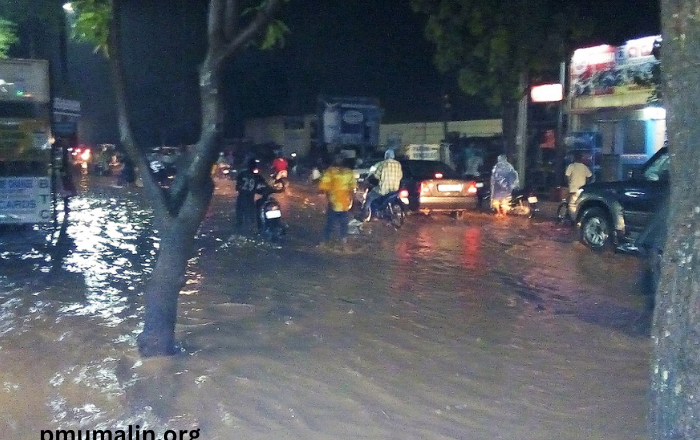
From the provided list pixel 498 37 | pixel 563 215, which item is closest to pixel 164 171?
pixel 498 37

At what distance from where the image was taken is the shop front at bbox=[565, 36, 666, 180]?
21172 millimetres

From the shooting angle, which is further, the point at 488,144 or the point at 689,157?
the point at 488,144

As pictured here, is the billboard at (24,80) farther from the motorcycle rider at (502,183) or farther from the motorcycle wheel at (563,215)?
the motorcycle wheel at (563,215)

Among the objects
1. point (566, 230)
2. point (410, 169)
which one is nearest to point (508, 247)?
point (566, 230)

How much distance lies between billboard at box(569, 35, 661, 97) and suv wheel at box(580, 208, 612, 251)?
702cm

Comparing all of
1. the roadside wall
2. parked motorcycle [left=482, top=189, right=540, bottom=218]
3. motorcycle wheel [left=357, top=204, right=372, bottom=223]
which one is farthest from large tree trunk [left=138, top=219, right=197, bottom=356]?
the roadside wall

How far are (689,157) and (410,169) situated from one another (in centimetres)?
1554

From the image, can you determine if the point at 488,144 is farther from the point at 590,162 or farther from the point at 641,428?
the point at 641,428

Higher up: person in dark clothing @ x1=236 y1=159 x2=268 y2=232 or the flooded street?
person in dark clothing @ x1=236 y1=159 x2=268 y2=232

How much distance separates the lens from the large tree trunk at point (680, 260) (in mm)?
4191

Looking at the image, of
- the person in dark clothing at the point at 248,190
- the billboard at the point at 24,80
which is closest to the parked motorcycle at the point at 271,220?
the person in dark clothing at the point at 248,190

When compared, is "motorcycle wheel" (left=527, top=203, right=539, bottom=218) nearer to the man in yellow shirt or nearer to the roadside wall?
the man in yellow shirt

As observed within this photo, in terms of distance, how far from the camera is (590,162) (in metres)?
22.5

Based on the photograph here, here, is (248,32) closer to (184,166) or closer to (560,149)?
(184,166)
